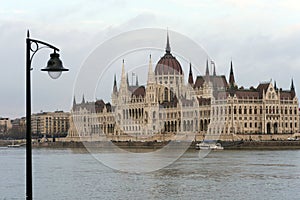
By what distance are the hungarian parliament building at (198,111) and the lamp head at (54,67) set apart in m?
54.0

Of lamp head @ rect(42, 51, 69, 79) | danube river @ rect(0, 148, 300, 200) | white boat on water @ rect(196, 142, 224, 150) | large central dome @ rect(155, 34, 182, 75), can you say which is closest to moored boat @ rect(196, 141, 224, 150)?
white boat on water @ rect(196, 142, 224, 150)

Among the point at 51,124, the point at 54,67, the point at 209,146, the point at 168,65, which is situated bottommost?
the point at 209,146

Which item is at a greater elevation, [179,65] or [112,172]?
[179,65]

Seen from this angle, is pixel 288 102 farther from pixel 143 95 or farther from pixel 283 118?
pixel 143 95

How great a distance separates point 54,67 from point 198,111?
64529 millimetres

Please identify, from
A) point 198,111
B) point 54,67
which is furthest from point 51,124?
point 54,67

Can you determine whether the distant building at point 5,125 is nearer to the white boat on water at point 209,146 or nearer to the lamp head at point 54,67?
the white boat on water at point 209,146

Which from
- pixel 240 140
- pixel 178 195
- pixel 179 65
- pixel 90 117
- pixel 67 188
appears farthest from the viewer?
pixel 90 117

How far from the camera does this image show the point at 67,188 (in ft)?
69.8

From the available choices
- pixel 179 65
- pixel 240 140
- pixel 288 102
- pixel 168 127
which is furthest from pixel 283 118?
pixel 179 65

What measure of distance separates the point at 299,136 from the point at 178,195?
2023 inches

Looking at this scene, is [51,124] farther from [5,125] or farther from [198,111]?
[198,111]

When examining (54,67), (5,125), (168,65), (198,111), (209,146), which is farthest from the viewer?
(5,125)

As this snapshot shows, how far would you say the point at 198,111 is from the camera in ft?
232
